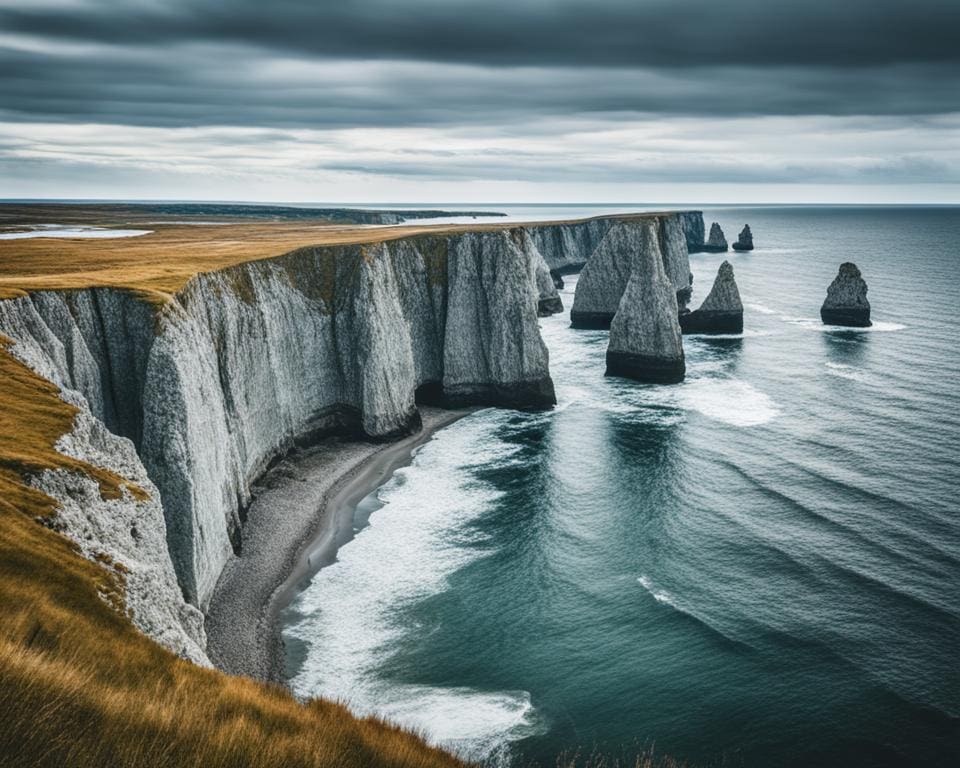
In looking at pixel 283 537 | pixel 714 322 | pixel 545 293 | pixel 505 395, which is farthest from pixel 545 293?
pixel 283 537

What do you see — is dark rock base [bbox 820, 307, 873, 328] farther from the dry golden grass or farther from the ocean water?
the dry golden grass

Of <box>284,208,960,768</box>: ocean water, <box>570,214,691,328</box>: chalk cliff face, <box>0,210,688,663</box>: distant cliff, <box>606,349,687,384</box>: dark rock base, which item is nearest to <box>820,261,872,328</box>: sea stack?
<box>570,214,691,328</box>: chalk cliff face

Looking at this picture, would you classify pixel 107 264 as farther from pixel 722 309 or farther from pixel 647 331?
pixel 722 309

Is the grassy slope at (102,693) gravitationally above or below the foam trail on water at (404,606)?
above

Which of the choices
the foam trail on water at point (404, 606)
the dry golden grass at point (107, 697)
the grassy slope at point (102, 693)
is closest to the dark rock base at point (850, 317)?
the foam trail on water at point (404, 606)

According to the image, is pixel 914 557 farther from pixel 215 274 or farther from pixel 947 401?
pixel 215 274

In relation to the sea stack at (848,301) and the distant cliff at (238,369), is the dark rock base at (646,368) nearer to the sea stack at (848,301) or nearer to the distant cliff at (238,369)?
the distant cliff at (238,369)
